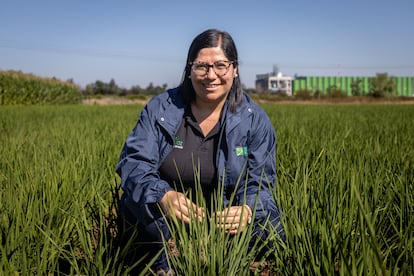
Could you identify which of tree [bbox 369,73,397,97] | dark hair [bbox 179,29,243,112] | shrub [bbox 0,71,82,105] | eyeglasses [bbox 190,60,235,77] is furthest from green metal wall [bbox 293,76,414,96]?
eyeglasses [bbox 190,60,235,77]

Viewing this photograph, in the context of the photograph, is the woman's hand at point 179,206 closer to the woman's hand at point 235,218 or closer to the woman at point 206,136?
the woman's hand at point 235,218

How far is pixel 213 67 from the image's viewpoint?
160 centimetres

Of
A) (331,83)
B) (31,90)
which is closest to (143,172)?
(31,90)

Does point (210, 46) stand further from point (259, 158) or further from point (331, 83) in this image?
point (331, 83)

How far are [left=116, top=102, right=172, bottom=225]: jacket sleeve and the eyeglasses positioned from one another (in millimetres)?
241

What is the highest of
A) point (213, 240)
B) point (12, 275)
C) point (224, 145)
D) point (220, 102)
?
point (220, 102)

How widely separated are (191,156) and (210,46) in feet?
1.38

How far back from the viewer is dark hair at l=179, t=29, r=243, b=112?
5.24 feet

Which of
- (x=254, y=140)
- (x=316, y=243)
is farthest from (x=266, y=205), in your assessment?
(x=316, y=243)

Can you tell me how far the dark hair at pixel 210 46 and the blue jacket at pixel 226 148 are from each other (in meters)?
0.04

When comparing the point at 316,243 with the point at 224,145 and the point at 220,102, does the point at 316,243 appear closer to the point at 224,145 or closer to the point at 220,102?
the point at 224,145

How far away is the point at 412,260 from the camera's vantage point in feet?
3.32

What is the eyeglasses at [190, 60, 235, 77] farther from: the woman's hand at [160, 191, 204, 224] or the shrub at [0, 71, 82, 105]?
the shrub at [0, 71, 82, 105]

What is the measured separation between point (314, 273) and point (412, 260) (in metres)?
0.23
